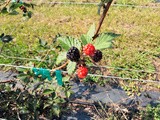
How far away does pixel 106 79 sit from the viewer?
2.28 m

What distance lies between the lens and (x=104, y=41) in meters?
0.94

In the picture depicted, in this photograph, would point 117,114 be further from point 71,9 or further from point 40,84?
point 71,9

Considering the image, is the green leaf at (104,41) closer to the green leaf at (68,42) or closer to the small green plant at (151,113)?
the green leaf at (68,42)

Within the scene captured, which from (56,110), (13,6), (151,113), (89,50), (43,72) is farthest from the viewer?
(151,113)

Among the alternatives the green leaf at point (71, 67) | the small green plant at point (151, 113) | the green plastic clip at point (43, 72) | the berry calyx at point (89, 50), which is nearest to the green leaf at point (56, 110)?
the green plastic clip at point (43, 72)

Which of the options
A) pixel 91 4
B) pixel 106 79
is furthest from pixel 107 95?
pixel 91 4

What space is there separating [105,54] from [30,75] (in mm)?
1190

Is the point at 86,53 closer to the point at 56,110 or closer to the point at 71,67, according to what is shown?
the point at 71,67

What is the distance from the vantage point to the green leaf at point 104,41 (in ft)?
3.07

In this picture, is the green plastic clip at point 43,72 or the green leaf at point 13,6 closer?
the green leaf at point 13,6

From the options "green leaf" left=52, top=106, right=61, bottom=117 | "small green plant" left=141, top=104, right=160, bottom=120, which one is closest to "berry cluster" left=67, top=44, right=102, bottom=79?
"green leaf" left=52, top=106, right=61, bottom=117

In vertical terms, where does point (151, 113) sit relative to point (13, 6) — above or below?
below

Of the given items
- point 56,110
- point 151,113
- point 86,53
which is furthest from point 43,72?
point 151,113

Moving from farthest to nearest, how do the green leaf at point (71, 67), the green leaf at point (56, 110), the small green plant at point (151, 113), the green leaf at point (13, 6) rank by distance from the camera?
the small green plant at point (151, 113)
the green leaf at point (56, 110)
the green leaf at point (13, 6)
the green leaf at point (71, 67)
